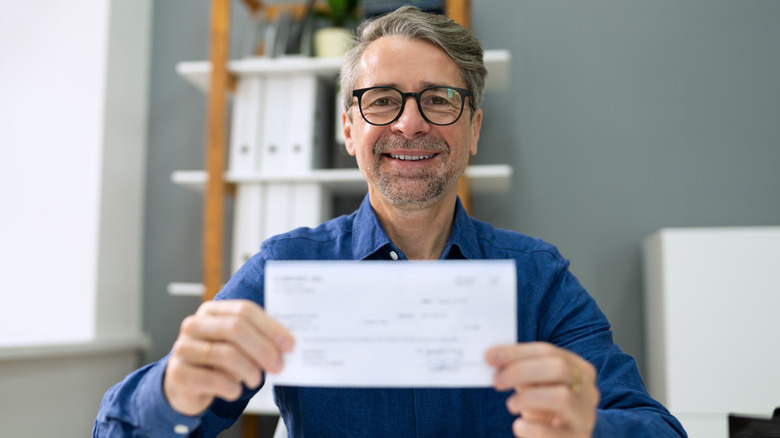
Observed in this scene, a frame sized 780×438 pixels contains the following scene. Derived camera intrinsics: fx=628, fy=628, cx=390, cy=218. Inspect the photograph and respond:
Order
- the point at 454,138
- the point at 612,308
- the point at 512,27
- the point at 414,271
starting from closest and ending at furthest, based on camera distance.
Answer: the point at 414,271 < the point at 454,138 < the point at 612,308 < the point at 512,27

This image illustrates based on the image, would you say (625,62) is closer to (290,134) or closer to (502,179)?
(502,179)

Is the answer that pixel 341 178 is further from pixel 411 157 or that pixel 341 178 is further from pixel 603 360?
pixel 603 360

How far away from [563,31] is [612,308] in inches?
41.3

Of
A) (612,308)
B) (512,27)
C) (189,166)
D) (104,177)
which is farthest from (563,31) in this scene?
(104,177)

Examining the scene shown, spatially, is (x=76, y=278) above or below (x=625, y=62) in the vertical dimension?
below

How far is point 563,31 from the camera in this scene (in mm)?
2379

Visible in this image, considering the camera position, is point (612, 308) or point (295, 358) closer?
point (295, 358)

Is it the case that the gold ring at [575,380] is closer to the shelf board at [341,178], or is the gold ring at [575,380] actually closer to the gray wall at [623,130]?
the shelf board at [341,178]

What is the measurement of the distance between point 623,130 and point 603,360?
153cm

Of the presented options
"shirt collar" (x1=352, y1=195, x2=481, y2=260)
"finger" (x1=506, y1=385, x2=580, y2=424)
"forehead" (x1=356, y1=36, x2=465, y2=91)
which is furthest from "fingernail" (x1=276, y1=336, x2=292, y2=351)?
"forehead" (x1=356, y1=36, x2=465, y2=91)

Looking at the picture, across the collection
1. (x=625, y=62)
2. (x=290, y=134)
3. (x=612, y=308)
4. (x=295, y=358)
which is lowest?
(x=612, y=308)

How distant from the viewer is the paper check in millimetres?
641

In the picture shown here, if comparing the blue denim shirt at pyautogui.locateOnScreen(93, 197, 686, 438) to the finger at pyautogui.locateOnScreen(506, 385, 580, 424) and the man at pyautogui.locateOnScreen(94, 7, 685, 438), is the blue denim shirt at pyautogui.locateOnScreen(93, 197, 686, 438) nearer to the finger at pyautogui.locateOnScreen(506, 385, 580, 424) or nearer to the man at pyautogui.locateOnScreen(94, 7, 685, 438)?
the man at pyautogui.locateOnScreen(94, 7, 685, 438)

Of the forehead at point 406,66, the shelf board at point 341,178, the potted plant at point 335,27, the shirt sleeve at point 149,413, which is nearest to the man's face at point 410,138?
the forehead at point 406,66
